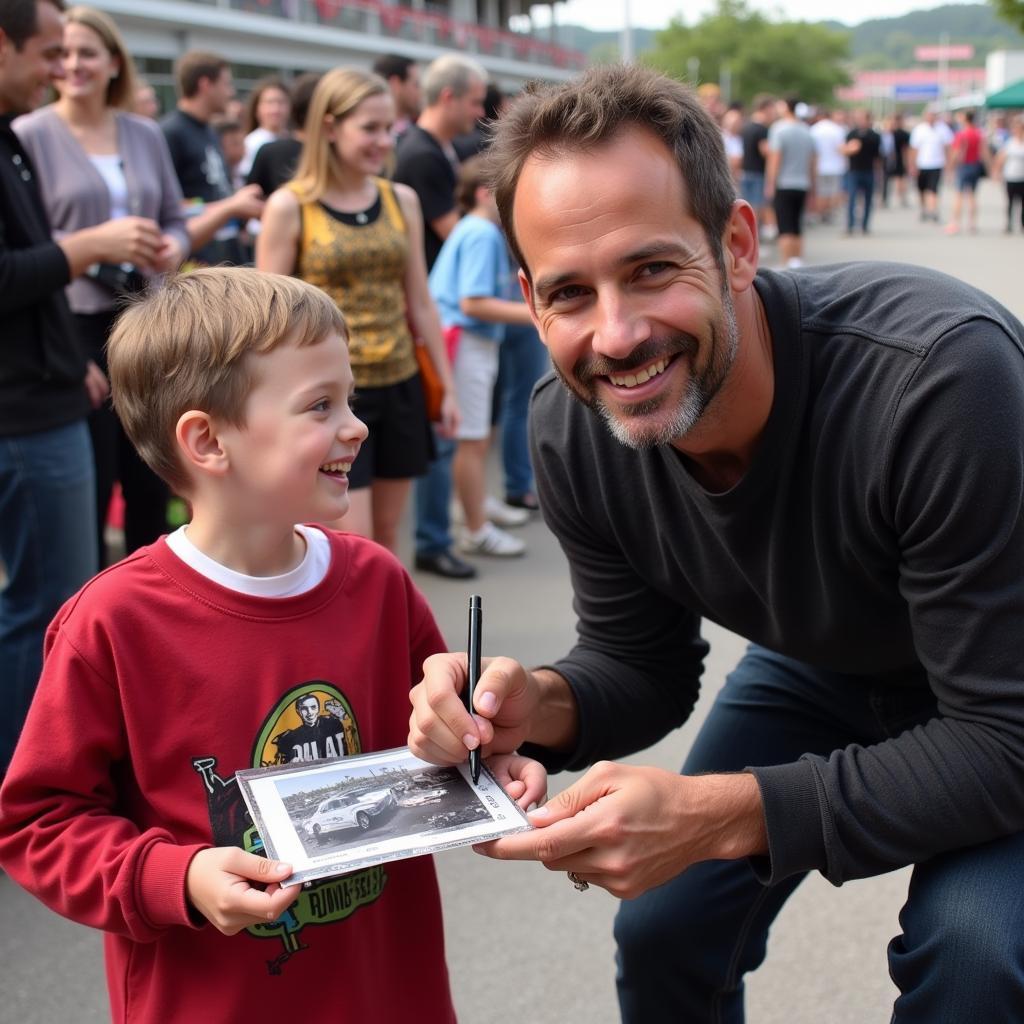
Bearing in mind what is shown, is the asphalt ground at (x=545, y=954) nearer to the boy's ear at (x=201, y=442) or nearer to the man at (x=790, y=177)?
the boy's ear at (x=201, y=442)

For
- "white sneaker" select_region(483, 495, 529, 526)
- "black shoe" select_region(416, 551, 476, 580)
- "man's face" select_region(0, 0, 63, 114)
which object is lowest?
"white sneaker" select_region(483, 495, 529, 526)

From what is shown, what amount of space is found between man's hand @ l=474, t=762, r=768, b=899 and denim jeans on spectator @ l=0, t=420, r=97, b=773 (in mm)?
1781

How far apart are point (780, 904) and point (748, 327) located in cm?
105

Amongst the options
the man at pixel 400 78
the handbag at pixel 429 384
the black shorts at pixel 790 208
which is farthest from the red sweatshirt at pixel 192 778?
the black shorts at pixel 790 208

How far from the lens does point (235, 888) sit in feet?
4.83

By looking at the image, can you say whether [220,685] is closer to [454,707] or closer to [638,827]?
[454,707]

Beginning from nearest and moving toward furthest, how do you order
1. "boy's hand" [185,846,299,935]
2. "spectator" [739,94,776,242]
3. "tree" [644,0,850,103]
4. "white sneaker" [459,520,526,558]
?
"boy's hand" [185,846,299,935], "white sneaker" [459,520,526,558], "spectator" [739,94,776,242], "tree" [644,0,850,103]

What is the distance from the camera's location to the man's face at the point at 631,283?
1.84 metres

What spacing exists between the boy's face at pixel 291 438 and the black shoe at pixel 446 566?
144 inches

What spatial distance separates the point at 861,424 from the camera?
190 centimetres

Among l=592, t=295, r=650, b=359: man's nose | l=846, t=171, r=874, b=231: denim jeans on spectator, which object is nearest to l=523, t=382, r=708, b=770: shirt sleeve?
l=592, t=295, r=650, b=359: man's nose

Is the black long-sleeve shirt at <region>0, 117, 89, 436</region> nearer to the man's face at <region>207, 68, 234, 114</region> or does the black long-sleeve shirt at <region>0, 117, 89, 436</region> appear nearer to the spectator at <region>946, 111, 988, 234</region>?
the man's face at <region>207, 68, 234, 114</region>

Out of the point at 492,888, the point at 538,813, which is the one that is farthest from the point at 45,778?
the point at 492,888

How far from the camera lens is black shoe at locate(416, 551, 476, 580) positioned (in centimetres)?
545
